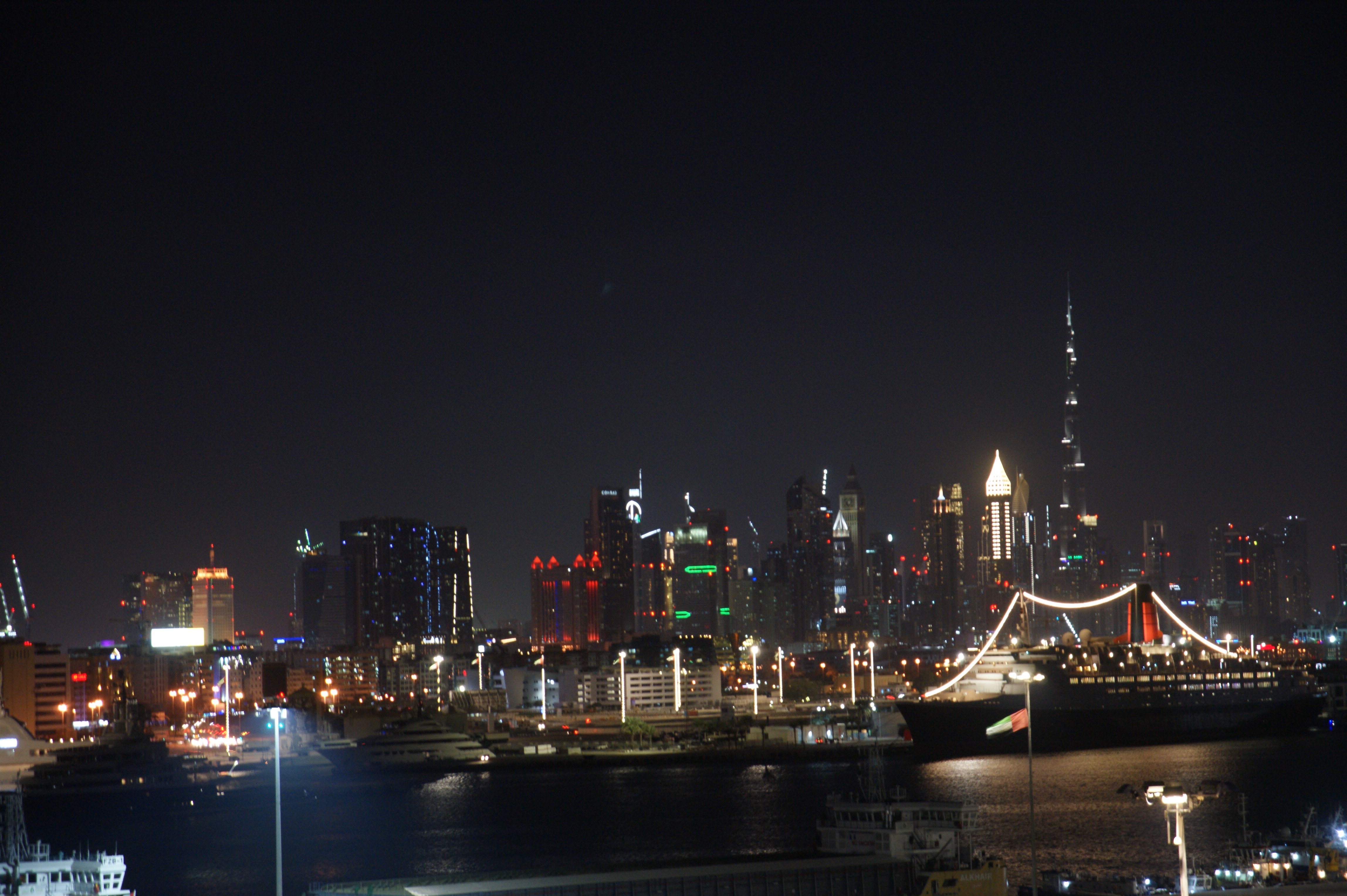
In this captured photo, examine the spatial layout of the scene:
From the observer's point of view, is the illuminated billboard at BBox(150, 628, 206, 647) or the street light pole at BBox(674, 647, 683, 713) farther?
the illuminated billboard at BBox(150, 628, 206, 647)

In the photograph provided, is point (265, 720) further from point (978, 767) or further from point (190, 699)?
point (978, 767)

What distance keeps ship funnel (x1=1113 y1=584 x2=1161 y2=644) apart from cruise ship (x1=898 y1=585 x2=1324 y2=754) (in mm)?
195

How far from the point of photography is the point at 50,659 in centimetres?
A: 10694

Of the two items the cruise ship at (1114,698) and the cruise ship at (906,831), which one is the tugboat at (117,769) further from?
the cruise ship at (906,831)

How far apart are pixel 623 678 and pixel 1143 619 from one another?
4706 cm

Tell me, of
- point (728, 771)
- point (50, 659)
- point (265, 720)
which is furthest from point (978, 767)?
point (50, 659)

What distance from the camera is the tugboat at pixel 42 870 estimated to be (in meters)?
25.1

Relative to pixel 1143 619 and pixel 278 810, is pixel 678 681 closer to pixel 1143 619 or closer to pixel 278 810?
pixel 1143 619

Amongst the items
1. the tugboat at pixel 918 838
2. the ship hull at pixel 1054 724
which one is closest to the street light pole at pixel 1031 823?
the tugboat at pixel 918 838

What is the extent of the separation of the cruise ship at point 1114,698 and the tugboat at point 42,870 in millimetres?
55539

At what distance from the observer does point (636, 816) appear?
5306cm

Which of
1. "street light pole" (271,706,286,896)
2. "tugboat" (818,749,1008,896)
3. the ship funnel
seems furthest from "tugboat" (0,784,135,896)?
the ship funnel

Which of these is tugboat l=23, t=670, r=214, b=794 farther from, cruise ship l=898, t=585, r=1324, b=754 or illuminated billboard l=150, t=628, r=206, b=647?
illuminated billboard l=150, t=628, r=206, b=647

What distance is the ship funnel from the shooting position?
9019 cm
